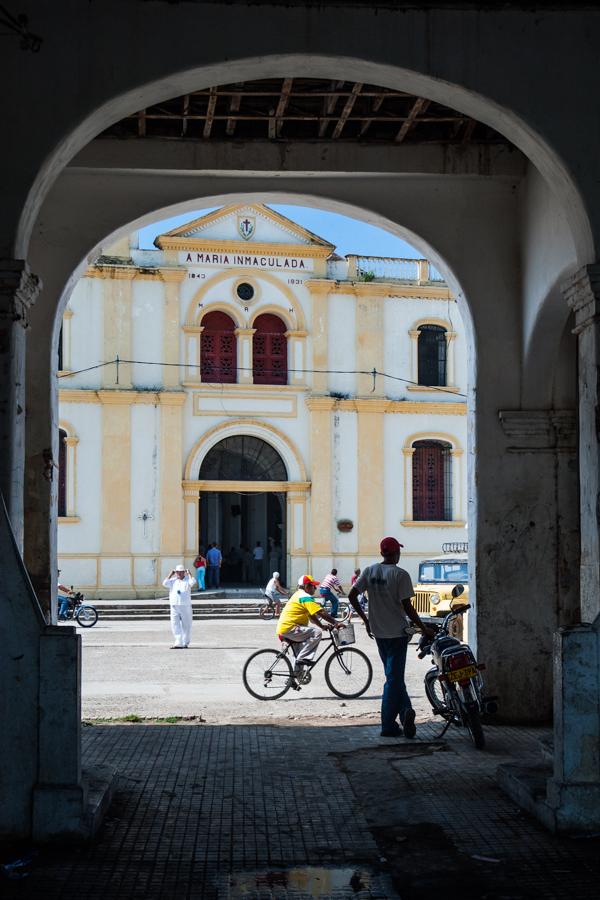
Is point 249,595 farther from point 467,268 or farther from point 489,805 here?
point 489,805

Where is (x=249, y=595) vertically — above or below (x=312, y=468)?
below

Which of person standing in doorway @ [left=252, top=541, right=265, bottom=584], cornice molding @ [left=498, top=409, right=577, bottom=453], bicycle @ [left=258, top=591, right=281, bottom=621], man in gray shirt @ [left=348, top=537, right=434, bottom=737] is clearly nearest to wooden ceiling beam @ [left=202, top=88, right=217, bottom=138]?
cornice molding @ [left=498, top=409, right=577, bottom=453]

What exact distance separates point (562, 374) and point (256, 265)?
1998 centimetres

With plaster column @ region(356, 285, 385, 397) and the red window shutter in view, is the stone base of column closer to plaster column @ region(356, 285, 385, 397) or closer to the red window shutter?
plaster column @ region(356, 285, 385, 397)

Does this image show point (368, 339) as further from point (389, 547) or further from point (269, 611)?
point (389, 547)

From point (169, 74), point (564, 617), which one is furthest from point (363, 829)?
point (169, 74)

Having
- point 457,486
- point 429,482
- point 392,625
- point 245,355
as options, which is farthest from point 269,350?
point 392,625

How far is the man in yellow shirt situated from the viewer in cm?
1192

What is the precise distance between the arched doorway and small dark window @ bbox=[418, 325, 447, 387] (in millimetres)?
4972

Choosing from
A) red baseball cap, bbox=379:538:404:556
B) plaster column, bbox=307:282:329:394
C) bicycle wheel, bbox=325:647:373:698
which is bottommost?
bicycle wheel, bbox=325:647:373:698

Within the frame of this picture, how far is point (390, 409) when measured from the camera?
29375 mm

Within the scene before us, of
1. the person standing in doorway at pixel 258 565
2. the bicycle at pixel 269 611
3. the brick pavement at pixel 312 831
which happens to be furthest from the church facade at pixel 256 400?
the brick pavement at pixel 312 831

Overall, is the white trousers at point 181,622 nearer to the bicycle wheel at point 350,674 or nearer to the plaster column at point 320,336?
the bicycle wheel at point 350,674

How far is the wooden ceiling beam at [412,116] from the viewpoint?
336 inches
